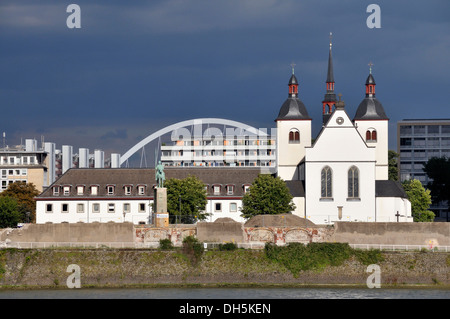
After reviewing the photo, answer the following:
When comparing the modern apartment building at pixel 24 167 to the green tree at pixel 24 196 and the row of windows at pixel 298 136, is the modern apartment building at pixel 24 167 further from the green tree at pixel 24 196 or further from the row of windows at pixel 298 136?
the row of windows at pixel 298 136

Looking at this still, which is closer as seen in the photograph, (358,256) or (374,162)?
(358,256)

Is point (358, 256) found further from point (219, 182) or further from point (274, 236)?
point (219, 182)

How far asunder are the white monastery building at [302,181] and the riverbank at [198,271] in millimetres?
23472

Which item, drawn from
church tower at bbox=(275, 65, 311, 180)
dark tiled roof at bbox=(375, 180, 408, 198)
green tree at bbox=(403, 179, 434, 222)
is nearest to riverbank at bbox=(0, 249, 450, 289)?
dark tiled roof at bbox=(375, 180, 408, 198)

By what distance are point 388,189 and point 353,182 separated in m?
4.39

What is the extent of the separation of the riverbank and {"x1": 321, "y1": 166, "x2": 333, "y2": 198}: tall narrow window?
31.0 m

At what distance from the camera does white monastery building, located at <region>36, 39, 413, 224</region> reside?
366 ft

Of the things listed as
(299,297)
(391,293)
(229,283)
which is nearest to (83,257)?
(229,283)

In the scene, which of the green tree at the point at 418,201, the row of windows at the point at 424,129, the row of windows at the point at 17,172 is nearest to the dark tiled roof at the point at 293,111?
the green tree at the point at 418,201

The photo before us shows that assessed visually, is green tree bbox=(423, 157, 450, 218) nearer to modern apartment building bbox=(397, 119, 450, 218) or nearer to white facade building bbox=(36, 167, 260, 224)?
modern apartment building bbox=(397, 119, 450, 218)

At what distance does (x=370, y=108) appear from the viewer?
123m

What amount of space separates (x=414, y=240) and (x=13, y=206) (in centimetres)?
5226
